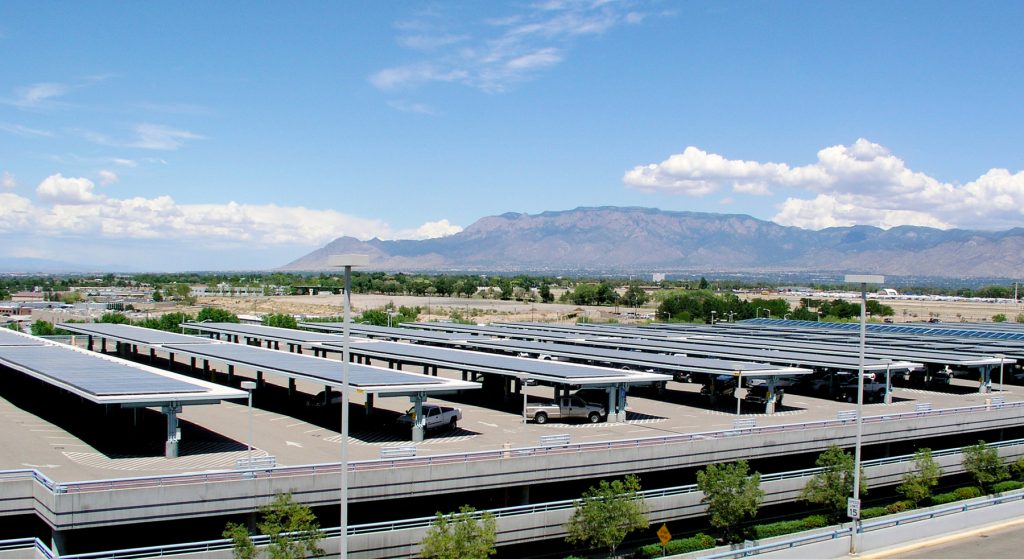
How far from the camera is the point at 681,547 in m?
29.9

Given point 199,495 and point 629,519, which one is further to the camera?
point 629,519

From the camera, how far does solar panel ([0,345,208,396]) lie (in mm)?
29953

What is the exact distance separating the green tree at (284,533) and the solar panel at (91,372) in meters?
7.95

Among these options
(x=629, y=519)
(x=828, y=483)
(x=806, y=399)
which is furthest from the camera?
(x=806, y=399)

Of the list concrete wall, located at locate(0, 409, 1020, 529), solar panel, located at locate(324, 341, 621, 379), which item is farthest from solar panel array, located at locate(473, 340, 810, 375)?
concrete wall, located at locate(0, 409, 1020, 529)

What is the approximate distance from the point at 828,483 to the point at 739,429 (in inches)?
153

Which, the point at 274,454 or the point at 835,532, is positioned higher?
the point at 274,454

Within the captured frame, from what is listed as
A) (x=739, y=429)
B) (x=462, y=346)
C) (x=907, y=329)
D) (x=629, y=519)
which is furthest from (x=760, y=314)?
(x=629, y=519)

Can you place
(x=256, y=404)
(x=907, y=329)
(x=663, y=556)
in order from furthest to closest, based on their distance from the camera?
1. (x=907, y=329)
2. (x=256, y=404)
3. (x=663, y=556)

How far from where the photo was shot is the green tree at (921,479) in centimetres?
3519

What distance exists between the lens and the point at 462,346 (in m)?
61.0

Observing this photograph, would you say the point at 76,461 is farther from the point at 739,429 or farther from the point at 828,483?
the point at 828,483

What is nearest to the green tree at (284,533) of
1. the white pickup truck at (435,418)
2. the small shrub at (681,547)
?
the white pickup truck at (435,418)

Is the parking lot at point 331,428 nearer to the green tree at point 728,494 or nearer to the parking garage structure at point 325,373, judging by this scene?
the parking garage structure at point 325,373
